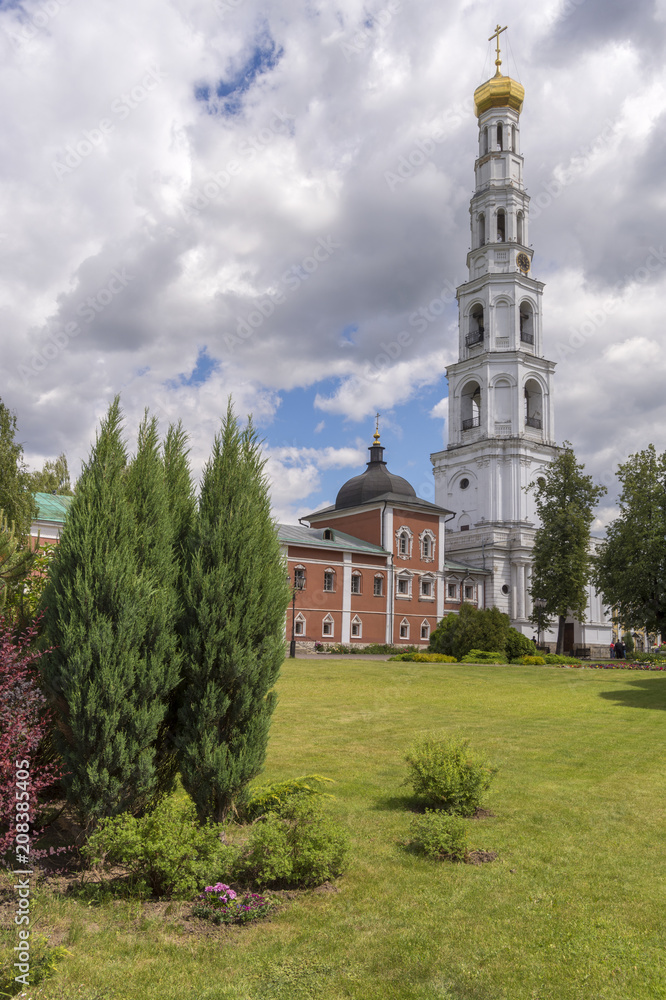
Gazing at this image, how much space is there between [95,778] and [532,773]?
7378mm

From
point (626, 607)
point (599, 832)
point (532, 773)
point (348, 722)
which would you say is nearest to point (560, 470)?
point (626, 607)

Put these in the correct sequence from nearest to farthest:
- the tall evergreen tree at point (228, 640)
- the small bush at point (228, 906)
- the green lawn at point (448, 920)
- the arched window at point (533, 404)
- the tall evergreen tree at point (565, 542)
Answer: the green lawn at point (448, 920) < the small bush at point (228, 906) < the tall evergreen tree at point (228, 640) < the tall evergreen tree at point (565, 542) < the arched window at point (533, 404)

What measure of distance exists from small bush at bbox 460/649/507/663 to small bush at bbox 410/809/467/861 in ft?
85.8

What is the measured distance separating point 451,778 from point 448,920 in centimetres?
278

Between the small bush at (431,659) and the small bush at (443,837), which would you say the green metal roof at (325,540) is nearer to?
the small bush at (431,659)

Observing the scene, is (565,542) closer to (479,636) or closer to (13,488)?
(479,636)

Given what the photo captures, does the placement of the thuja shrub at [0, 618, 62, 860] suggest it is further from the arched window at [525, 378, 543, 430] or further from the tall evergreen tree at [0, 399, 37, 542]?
the arched window at [525, 378, 543, 430]

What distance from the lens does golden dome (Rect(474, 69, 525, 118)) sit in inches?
2498

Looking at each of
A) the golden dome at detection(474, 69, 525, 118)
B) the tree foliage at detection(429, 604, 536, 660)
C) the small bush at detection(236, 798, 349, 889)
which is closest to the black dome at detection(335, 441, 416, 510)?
the tree foliage at detection(429, 604, 536, 660)

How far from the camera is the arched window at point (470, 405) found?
6266 cm

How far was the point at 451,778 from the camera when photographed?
8219 mm

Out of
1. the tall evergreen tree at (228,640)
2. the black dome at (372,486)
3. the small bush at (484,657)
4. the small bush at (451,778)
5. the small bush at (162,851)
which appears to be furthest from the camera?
the black dome at (372,486)

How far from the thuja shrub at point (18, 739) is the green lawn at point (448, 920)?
79cm

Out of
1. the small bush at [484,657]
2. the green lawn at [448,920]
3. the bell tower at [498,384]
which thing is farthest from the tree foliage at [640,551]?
the green lawn at [448,920]
